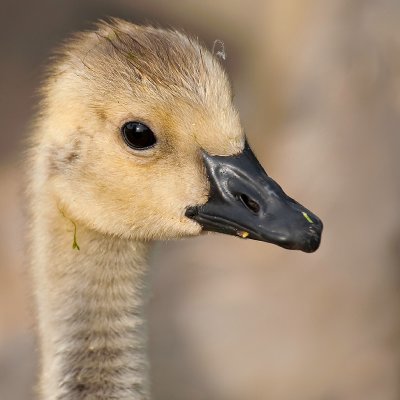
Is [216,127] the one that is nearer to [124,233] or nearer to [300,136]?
[124,233]

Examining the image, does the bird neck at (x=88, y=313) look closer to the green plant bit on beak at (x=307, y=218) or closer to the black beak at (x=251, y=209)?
the black beak at (x=251, y=209)

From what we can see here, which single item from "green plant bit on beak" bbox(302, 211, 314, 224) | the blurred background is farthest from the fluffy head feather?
the blurred background

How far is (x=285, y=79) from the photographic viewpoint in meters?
4.95

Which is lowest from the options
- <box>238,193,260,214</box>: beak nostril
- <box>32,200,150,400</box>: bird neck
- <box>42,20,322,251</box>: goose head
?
<box>32,200,150,400</box>: bird neck

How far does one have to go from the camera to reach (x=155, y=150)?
2.39 m

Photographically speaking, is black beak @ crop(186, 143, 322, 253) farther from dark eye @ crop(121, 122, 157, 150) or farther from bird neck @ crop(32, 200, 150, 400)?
bird neck @ crop(32, 200, 150, 400)

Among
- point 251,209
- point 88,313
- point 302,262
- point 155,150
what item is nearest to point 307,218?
point 251,209

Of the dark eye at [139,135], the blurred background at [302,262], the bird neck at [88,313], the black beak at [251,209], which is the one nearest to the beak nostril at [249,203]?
the black beak at [251,209]

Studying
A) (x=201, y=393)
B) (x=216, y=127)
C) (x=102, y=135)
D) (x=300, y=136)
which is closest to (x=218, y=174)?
(x=216, y=127)

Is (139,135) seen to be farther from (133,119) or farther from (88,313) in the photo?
(88,313)

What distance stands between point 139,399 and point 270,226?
0.63 meters

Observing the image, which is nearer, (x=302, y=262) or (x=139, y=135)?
(x=139, y=135)

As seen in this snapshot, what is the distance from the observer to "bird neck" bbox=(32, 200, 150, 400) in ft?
8.39

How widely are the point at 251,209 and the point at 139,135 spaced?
32cm
